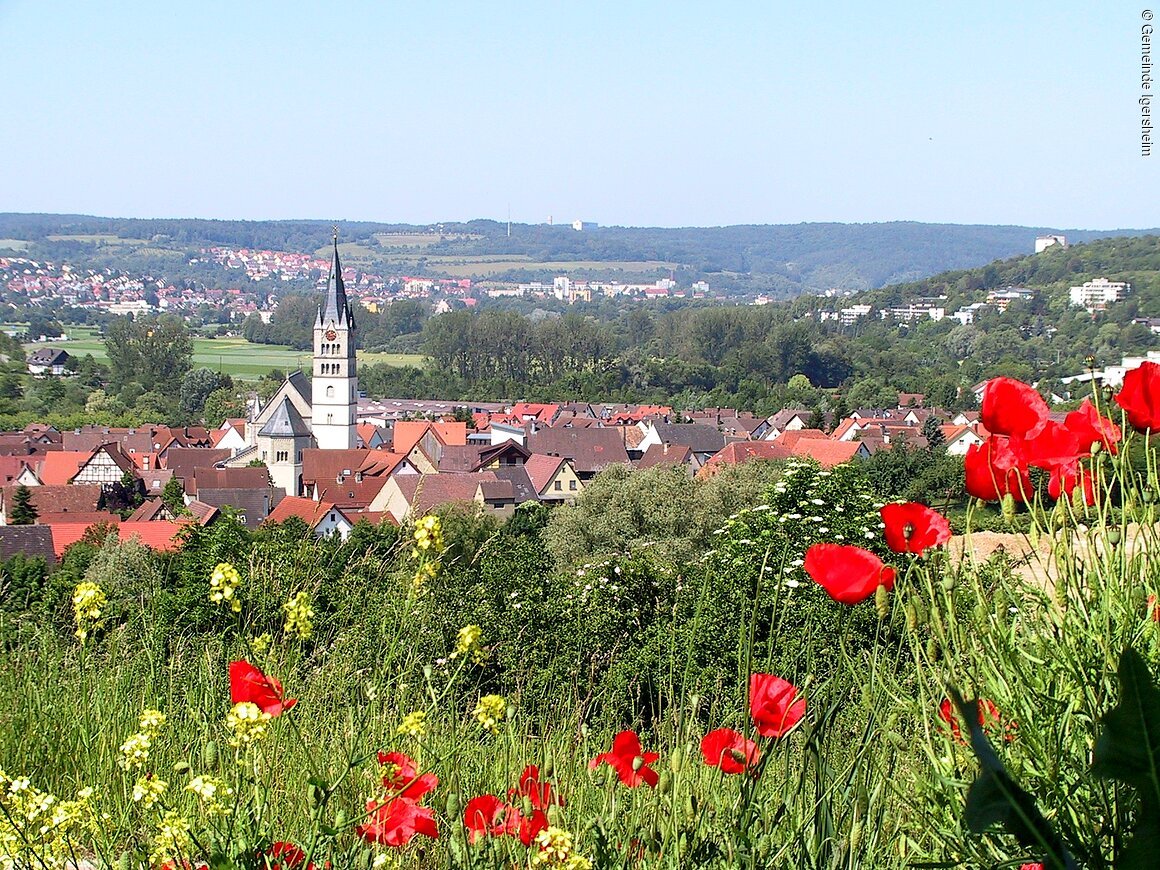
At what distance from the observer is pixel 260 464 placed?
129ft

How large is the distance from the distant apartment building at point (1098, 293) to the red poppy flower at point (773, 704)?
91.2 meters

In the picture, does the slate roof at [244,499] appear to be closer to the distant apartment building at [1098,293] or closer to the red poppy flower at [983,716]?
the red poppy flower at [983,716]

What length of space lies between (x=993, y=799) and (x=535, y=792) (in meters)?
1.05

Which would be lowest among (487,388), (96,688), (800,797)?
(487,388)

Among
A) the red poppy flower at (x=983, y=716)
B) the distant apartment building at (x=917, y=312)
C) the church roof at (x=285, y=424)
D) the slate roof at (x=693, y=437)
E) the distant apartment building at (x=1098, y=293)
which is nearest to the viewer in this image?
the red poppy flower at (x=983, y=716)

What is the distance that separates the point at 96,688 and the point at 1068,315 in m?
90.3

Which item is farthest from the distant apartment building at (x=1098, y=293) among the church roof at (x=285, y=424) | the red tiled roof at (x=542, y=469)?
the church roof at (x=285, y=424)

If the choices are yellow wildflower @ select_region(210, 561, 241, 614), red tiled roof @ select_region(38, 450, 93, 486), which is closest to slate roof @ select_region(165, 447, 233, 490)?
red tiled roof @ select_region(38, 450, 93, 486)

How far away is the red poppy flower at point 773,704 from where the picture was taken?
1.42 metres

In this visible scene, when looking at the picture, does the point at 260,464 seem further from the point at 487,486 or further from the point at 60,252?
the point at 60,252

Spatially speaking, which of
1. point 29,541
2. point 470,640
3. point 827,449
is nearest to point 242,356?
point 827,449

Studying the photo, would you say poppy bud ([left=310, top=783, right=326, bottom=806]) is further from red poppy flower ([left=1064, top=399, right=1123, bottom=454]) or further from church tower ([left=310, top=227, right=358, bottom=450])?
church tower ([left=310, top=227, right=358, bottom=450])

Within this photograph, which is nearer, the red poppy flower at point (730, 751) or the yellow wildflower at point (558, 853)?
the yellow wildflower at point (558, 853)

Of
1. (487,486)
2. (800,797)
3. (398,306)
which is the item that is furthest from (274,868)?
(398,306)
